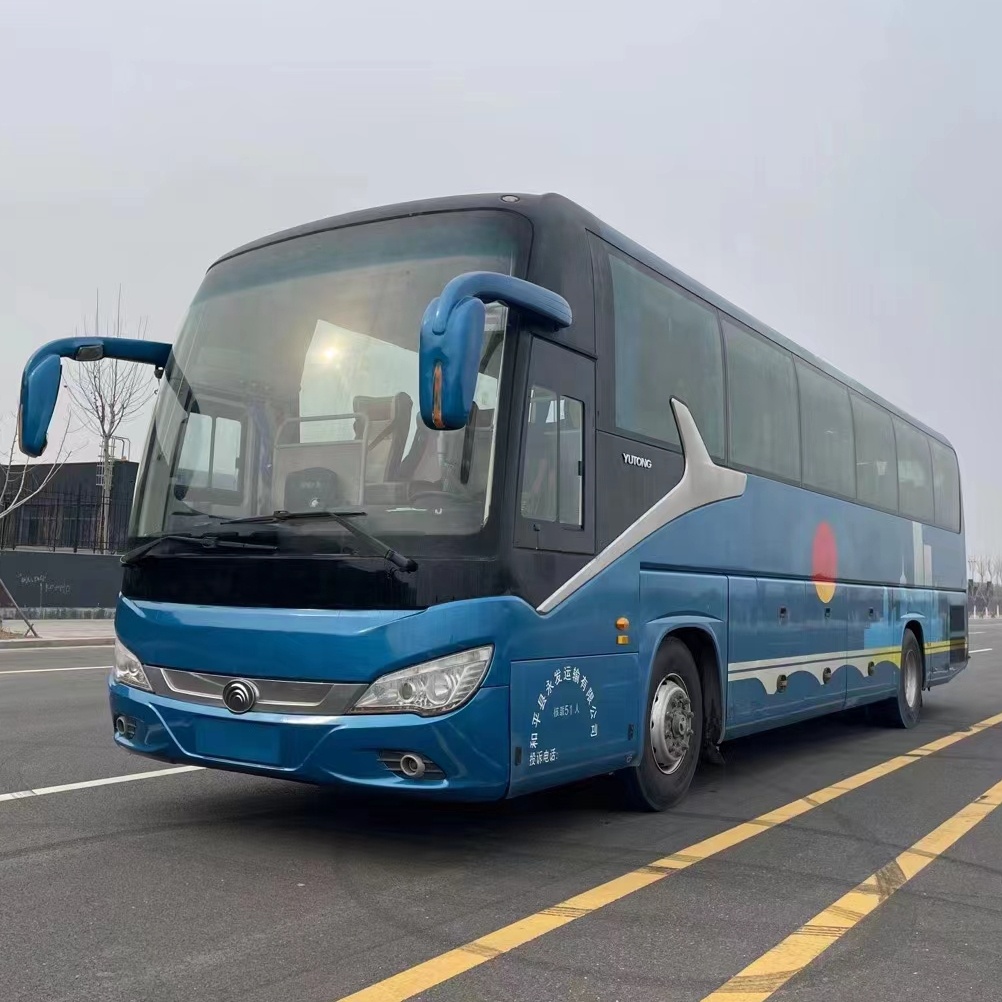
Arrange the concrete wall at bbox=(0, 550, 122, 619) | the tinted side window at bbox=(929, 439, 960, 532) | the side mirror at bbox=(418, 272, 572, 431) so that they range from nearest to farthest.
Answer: the side mirror at bbox=(418, 272, 572, 431)
the tinted side window at bbox=(929, 439, 960, 532)
the concrete wall at bbox=(0, 550, 122, 619)

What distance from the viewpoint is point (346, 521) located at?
5.11 meters

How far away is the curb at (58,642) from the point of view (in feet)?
67.3

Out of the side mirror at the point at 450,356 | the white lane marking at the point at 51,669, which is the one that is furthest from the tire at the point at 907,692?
the white lane marking at the point at 51,669

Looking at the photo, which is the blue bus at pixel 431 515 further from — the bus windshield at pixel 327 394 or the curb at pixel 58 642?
the curb at pixel 58 642

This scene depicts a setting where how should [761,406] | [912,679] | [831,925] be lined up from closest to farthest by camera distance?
[831,925], [761,406], [912,679]

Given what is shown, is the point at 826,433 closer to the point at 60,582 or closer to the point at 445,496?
the point at 445,496

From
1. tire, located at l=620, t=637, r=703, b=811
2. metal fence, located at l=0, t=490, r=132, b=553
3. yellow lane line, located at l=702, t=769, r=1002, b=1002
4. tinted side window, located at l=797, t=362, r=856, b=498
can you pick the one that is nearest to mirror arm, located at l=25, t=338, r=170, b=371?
tire, located at l=620, t=637, r=703, b=811

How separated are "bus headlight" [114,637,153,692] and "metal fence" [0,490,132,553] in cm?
2590

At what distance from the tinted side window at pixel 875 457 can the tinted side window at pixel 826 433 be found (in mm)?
238

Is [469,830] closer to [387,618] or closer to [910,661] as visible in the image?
[387,618]

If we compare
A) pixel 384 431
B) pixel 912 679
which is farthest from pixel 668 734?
pixel 912 679

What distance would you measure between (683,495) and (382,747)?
2903 mm

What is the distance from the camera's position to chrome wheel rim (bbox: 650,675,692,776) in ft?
21.5

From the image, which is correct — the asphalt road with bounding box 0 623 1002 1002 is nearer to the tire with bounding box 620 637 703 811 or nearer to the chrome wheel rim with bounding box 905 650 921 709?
the tire with bounding box 620 637 703 811
